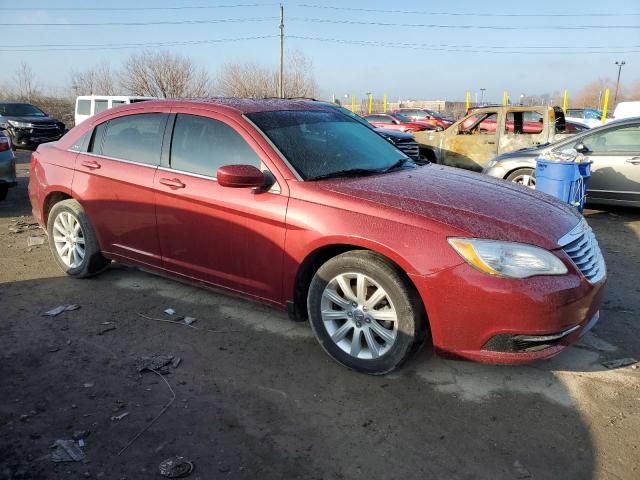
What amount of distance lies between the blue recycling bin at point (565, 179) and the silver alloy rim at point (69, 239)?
18.6 ft

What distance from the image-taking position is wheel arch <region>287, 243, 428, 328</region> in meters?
3.09

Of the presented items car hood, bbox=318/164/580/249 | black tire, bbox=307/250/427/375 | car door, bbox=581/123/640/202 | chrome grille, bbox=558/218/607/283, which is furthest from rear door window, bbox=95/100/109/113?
chrome grille, bbox=558/218/607/283

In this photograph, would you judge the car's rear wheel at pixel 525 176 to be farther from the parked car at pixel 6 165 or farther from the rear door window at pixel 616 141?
the parked car at pixel 6 165

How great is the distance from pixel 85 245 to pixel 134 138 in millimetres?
1153

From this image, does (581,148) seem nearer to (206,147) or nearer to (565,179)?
(565,179)

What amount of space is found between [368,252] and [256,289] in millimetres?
951

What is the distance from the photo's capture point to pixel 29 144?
17.5m

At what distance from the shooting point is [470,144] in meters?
10.3

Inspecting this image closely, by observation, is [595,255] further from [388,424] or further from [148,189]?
[148,189]

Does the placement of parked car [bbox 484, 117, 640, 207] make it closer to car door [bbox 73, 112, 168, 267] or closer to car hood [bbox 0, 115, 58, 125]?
car door [bbox 73, 112, 168, 267]

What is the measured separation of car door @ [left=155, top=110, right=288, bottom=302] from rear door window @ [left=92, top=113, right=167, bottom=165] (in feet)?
0.65

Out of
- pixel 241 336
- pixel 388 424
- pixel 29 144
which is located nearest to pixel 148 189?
pixel 241 336

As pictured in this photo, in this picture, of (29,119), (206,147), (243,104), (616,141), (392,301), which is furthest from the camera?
(29,119)

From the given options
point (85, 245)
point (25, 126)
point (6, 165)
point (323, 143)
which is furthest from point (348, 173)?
point (25, 126)
